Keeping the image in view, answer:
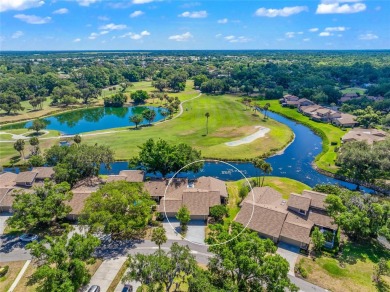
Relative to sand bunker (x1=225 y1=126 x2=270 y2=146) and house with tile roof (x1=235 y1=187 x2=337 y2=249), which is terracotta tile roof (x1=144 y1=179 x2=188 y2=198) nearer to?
house with tile roof (x1=235 y1=187 x2=337 y2=249)

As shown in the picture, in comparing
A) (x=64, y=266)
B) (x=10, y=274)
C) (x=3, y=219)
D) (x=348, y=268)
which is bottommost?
(x=348, y=268)

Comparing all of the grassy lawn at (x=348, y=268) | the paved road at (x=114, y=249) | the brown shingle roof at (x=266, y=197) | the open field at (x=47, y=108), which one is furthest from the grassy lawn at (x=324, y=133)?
the open field at (x=47, y=108)

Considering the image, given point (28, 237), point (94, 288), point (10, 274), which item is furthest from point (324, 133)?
point (10, 274)

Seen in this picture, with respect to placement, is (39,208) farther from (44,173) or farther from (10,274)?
(44,173)

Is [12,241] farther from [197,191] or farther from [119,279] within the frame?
[197,191]

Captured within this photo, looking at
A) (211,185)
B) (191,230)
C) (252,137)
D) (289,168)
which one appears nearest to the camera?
(191,230)

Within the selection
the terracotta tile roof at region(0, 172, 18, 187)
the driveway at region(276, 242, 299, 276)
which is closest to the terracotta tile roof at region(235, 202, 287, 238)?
the driveway at region(276, 242, 299, 276)
